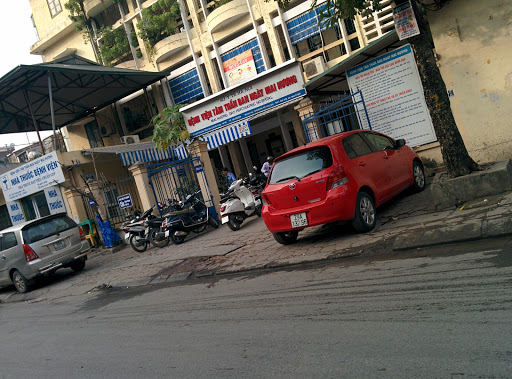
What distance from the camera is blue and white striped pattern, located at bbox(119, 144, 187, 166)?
17.0m

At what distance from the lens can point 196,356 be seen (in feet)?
12.7

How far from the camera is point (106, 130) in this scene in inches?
918

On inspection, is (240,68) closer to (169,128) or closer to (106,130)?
(169,128)

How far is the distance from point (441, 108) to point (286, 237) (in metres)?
3.47

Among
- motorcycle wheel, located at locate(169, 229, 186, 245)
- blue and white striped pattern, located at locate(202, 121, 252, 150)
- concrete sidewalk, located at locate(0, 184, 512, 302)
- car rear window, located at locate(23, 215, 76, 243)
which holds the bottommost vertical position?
concrete sidewalk, located at locate(0, 184, 512, 302)

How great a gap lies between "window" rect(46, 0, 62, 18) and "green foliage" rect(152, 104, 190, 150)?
409 inches

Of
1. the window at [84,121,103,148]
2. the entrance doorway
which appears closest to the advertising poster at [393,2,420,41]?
the entrance doorway

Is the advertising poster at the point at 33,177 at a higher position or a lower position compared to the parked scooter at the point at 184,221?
higher

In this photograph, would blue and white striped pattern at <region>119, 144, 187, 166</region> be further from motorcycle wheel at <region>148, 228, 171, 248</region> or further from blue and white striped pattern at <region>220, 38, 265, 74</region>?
blue and white striped pattern at <region>220, 38, 265, 74</region>

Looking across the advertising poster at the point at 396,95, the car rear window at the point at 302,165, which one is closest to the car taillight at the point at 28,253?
the car rear window at the point at 302,165

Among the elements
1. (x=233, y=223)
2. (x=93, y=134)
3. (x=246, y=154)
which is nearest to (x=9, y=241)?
(x=233, y=223)

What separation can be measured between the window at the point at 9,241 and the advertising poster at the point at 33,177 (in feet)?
17.6

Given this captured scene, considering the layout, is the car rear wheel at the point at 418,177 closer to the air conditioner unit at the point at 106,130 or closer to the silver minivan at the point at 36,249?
the silver minivan at the point at 36,249

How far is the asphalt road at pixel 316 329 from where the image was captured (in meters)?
2.94
